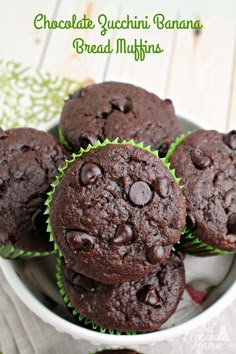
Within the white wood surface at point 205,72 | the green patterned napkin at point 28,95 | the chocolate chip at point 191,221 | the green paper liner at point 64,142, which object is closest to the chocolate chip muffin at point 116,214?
the chocolate chip at point 191,221

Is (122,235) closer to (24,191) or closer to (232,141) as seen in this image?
(24,191)

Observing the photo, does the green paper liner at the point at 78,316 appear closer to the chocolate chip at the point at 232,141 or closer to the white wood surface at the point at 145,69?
the chocolate chip at the point at 232,141

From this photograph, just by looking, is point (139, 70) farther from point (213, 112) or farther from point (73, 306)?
point (73, 306)

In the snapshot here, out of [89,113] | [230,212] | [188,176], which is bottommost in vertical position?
[230,212]

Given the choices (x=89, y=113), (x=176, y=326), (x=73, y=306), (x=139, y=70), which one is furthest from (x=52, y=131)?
(x=139, y=70)

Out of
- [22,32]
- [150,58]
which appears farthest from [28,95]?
[150,58]

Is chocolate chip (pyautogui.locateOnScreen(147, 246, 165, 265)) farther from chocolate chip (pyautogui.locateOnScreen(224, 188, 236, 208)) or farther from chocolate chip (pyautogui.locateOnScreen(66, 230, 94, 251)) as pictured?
chocolate chip (pyautogui.locateOnScreen(224, 188, 236, 208))

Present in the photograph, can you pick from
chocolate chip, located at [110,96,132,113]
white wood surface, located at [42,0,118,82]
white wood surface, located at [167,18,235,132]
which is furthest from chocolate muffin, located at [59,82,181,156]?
white wood surface, located at [42,0,118,82]
